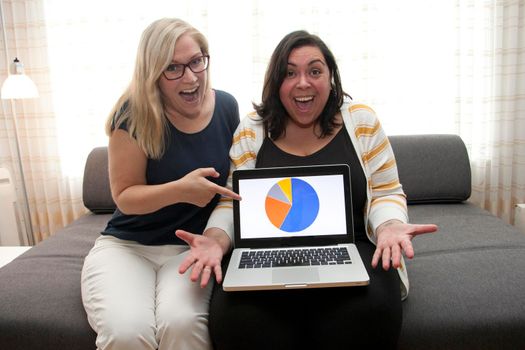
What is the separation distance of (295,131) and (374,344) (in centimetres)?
73

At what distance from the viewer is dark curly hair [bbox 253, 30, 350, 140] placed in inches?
55.8

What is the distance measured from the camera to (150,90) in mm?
1344

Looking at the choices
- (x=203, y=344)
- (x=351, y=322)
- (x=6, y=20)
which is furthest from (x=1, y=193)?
(x=351, y=322)

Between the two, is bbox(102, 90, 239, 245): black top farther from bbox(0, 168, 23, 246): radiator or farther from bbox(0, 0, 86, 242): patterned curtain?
bbox(0, 0, 86, 242): patterned curtain

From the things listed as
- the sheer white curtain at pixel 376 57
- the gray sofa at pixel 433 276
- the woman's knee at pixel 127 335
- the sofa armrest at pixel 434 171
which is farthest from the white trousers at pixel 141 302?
the sheer white curtain at pixel 376 57

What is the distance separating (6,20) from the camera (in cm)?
243

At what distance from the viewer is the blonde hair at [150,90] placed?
1328mm

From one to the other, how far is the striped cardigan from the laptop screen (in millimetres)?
103

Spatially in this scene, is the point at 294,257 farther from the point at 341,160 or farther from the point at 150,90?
the point at 150,90

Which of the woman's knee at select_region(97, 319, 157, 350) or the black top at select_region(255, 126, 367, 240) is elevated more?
the black top at select_region(255, 126, 367, 240)

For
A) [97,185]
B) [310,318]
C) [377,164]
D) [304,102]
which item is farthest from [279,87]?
[97,185]

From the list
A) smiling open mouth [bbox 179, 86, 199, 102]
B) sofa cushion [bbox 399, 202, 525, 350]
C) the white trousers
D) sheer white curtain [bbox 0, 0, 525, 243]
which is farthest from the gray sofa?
smiling open mouth [bbox 179, 86, 199, 102]

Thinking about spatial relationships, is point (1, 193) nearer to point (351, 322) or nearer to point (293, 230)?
point (293, 230)

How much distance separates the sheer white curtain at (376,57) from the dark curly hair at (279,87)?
3.17 feet
